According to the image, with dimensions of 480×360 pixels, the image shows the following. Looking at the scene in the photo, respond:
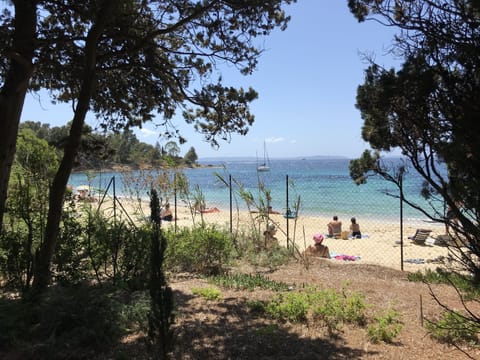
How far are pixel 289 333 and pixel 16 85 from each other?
15.2ft

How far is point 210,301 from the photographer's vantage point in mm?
5406

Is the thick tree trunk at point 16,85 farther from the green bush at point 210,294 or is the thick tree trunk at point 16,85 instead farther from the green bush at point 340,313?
the green bush at point 340,313

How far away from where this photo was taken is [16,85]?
496 centimetres

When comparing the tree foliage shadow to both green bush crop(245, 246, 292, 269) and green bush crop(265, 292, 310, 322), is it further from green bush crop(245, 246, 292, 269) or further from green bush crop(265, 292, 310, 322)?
green bush crop(245, 246, 292, 269)

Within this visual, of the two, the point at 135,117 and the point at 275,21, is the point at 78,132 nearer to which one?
the point at 135,117

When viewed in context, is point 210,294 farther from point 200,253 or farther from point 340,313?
point 200,253

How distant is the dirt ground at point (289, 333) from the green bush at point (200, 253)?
3.69 ft

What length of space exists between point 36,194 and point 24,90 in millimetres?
1998

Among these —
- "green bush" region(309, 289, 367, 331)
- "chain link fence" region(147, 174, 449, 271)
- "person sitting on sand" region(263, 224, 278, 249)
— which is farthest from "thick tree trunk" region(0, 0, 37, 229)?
"person sitting on sand" region(263, 224, 278, 249)

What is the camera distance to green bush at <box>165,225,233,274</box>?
7.46 metres

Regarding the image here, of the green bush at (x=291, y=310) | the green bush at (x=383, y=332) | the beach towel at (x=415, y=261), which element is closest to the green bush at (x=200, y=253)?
the green bush at (x=291, y=310)

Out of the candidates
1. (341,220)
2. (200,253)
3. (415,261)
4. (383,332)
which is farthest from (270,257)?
(341,220)

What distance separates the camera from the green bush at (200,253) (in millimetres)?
7461

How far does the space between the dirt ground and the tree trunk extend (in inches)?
74.2
